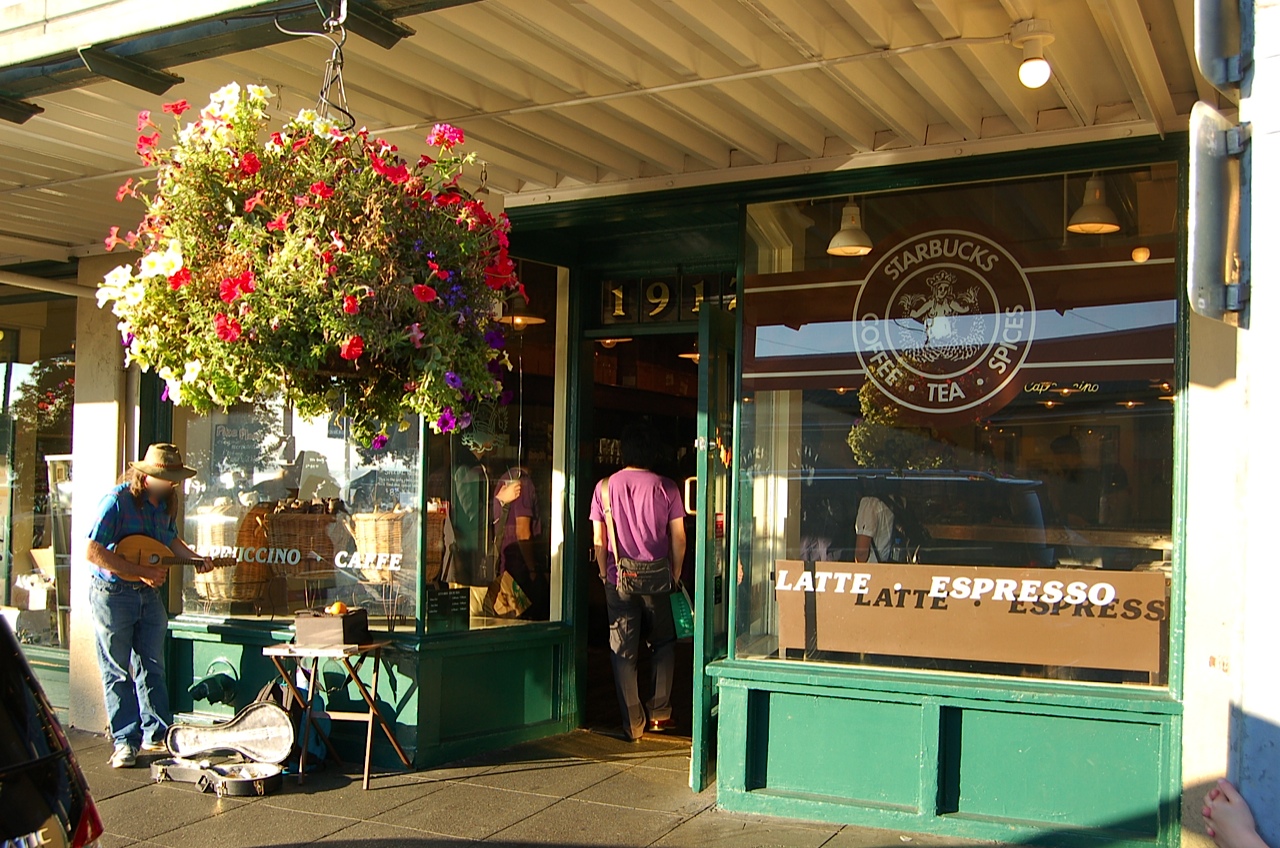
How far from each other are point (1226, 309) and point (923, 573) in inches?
134

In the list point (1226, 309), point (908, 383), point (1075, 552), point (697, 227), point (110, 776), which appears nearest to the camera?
point (1226, 309)

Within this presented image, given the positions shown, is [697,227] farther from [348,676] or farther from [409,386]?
[409,386]

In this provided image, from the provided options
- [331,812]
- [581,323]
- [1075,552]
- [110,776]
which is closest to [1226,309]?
[1075,552]

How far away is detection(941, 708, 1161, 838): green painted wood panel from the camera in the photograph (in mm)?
5035

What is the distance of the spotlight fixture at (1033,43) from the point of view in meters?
4.20

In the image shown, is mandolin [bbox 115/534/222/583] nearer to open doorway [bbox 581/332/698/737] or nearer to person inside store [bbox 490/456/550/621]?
person inside store [bbox 490/456/550/621]

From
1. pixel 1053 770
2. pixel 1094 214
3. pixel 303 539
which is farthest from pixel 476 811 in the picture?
pixel 1094 214

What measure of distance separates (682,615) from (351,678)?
1.94 metres

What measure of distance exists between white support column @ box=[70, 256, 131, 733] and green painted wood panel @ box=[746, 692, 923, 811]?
4.45 meters

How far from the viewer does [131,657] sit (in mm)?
6961

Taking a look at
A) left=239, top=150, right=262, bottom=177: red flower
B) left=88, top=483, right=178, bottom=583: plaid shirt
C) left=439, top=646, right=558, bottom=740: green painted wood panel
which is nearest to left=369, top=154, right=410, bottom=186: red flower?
left=239, top=150, right=262, bottom=177: red flower

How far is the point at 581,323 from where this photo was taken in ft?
24.2

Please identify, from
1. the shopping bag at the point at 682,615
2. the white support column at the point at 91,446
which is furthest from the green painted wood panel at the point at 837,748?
the white support column at the point at 91,446

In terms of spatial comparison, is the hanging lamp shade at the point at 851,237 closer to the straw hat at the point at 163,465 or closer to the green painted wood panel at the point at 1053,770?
the green painted wood panel at the point at 1053,770
